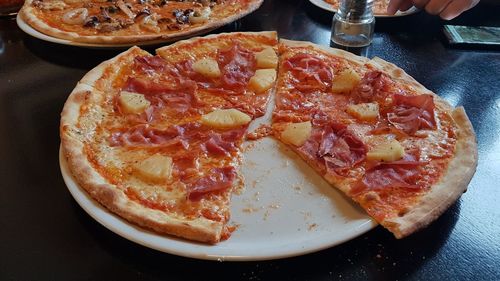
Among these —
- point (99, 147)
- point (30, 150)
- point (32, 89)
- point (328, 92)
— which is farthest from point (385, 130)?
point (32, 89)

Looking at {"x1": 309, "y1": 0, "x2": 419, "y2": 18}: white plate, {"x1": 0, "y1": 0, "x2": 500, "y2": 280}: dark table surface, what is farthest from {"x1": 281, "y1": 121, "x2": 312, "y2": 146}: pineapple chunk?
{"x1": 309, "y1": 0, "x2": 419, "y2": 18}: white plate

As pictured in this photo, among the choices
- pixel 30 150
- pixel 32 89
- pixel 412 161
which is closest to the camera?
pixel 412 161

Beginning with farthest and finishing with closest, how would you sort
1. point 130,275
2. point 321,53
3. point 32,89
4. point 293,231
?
1. point 321,53
2. point 32,89
3. point 293,231
4. point 130,275

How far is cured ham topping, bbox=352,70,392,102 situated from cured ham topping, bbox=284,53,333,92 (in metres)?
0.18

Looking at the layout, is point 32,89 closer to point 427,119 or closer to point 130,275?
point 130,275

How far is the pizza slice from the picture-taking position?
1778mm

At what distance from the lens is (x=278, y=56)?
2832mm

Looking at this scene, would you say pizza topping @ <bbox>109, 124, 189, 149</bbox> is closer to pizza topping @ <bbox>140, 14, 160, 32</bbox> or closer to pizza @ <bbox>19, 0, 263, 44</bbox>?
pizza @ <bbox>19, 0, 263, 44</bbox>

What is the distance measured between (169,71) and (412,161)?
1.29 meters

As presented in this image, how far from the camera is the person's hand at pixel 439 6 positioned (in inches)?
124

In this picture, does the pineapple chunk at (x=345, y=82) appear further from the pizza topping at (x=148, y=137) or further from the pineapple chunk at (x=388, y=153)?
the pizza topping at (x=148, y=137)

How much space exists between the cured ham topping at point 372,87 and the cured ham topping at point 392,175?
466 mm

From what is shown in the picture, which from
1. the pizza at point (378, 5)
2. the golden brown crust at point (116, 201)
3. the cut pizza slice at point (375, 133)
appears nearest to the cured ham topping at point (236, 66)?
the cut pizza slice at point (375, 133)

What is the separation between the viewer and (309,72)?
8.66 feet
